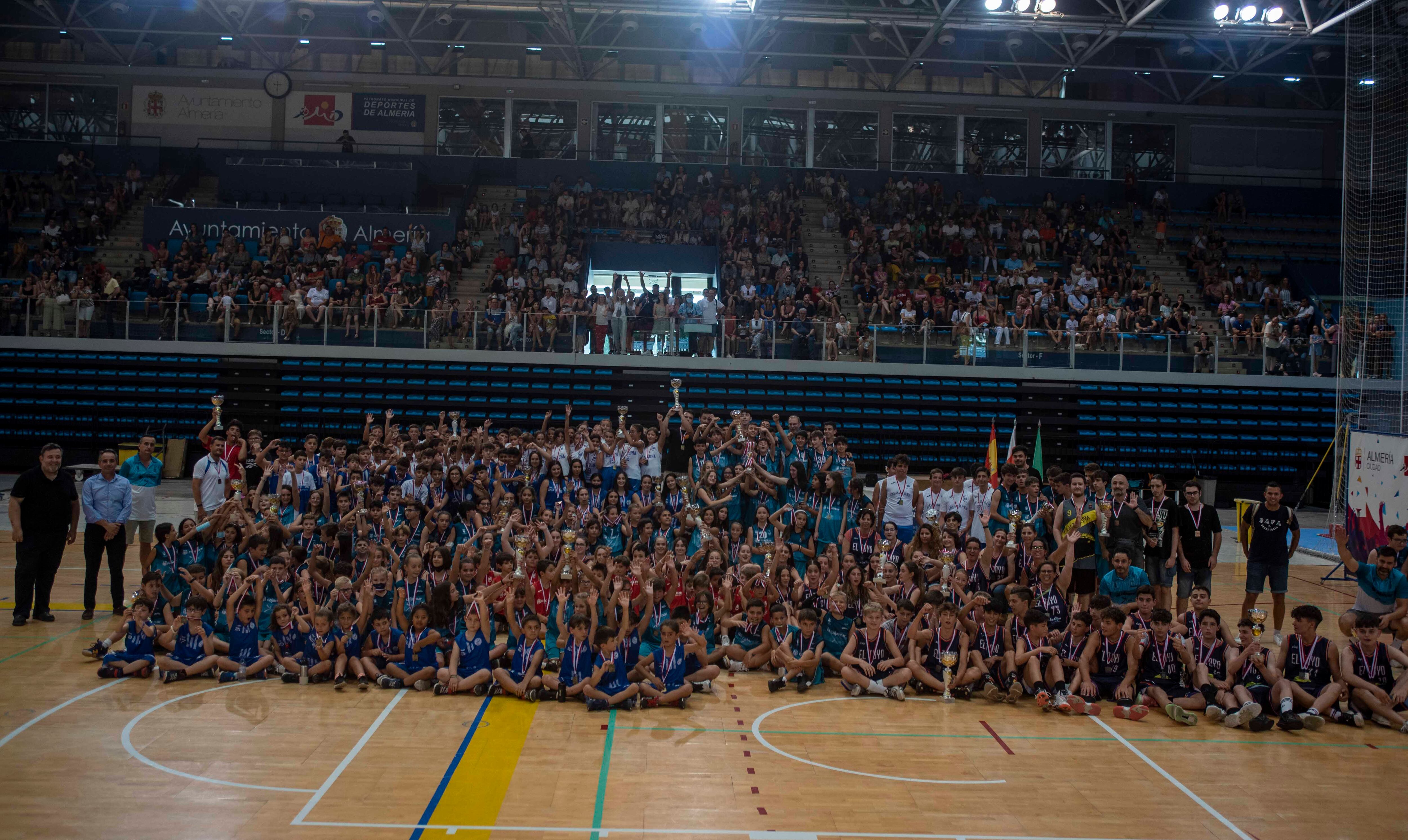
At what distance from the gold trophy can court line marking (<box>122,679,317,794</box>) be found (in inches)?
222

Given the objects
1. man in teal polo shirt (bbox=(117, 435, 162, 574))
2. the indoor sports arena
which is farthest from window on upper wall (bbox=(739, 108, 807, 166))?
man in teal polo shirt (bbox=(117, 435, 162, 574))

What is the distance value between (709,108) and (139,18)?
16277mm

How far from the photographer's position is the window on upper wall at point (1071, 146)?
31.4m

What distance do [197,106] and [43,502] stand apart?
23.8 metres

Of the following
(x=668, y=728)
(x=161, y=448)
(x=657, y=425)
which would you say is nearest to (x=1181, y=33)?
(x=657, y=425)

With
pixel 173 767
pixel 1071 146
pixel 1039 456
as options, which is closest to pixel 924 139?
pixel 1071 146

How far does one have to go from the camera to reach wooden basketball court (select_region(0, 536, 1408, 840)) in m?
6.64

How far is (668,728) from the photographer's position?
8.59 metres

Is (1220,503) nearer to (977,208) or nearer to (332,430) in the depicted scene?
(977,208)

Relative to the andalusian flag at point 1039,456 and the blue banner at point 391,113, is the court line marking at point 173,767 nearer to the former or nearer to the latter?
the andalusian flag at point 1039,456

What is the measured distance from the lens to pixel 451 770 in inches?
293

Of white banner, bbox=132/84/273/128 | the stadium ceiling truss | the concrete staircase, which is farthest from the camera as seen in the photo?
white banner, bbox=132/84/273/128

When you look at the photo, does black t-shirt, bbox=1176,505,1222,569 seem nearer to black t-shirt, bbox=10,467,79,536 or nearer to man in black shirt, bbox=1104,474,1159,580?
man in black shirt, bbox=1104,474,1159,580

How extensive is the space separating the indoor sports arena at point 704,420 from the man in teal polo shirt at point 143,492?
0.18 ft
